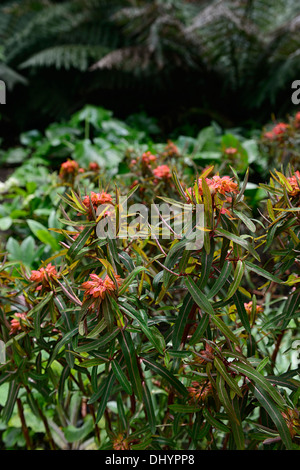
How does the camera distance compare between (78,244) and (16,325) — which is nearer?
(78,244)

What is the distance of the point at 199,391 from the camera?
0.64 metres

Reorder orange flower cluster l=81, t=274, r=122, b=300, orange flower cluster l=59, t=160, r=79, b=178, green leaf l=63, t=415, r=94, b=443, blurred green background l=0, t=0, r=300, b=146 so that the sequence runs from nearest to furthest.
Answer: orange flower cluster l=81, t=274, r=122, b=300 → green leaf l=63, t=415, r=94, b=443 → orange flower cluster l=59, t=160, r=79, b=178 → blurred green background l=0, t=0, r=300, b=146

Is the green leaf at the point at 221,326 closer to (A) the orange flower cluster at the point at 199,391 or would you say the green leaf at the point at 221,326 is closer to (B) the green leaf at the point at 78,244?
(A) the orange flower cluster at the point at 199,391

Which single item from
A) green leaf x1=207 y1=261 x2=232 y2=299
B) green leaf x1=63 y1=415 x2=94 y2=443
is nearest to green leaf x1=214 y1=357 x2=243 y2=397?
green leaf x1=207 y1=261 x2=232 y2=299

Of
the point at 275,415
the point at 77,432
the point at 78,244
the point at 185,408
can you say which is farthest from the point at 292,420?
the point at 77,432

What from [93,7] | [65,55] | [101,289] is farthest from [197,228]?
[93,7]

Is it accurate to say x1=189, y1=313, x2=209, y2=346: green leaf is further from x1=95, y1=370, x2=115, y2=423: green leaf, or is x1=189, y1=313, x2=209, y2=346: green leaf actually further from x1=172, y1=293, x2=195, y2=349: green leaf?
x1=95, y1=370, x2=115, y2=423: green leaf

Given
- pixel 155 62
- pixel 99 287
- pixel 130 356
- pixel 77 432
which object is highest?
pixel 155 62

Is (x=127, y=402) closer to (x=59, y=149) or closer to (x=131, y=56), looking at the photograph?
(x=59, y=149)

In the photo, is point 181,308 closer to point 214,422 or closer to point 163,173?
point 214,422

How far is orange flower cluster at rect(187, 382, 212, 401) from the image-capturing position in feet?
2.06
